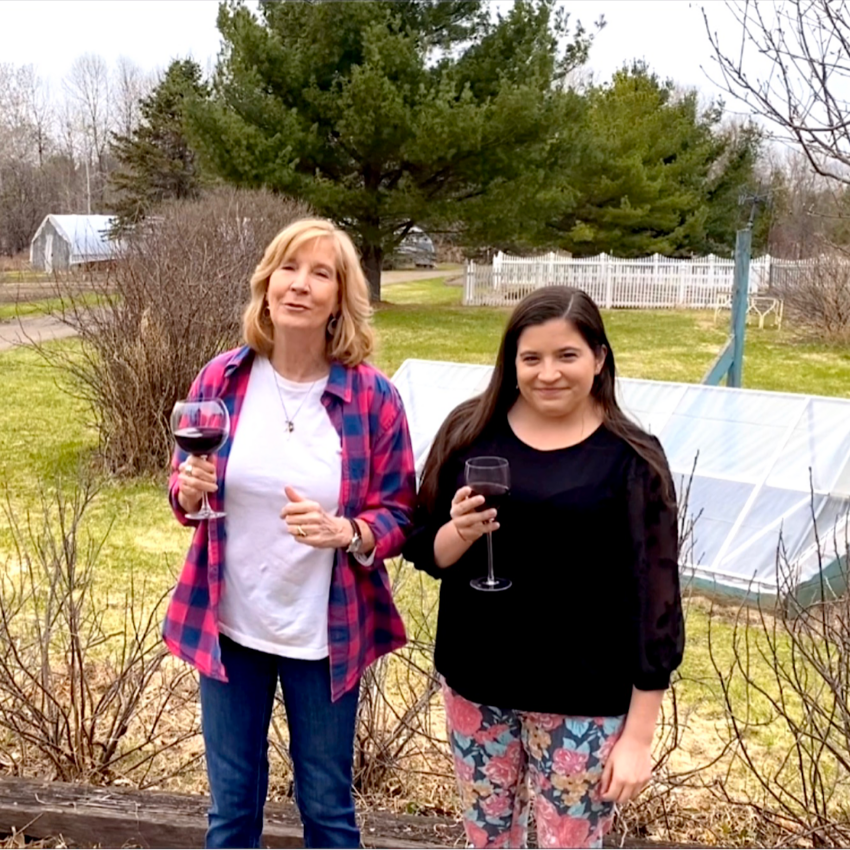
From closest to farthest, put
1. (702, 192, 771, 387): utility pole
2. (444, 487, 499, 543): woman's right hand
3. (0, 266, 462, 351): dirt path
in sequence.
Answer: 1. (444, 487, 499, 543): woman's right hand
2. (702, 192, 771, 387): utility pole
3. (0, 266, 462, 351): dirt path

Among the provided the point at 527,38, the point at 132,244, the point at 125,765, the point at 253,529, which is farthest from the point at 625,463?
the point at 527,38

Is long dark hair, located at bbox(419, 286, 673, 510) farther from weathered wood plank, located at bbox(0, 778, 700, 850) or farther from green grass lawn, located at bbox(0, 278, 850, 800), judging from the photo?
weathered wood plank, located at bbox(0, 778, 700, 850)

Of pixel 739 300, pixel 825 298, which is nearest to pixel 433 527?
pixel 739 300

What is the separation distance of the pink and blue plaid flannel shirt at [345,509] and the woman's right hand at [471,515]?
0.84ft

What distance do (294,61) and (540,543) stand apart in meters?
20.1

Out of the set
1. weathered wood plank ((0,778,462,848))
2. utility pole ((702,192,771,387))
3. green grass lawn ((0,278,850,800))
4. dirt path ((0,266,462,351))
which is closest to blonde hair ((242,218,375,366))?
green grass lawn ((0,278,850,800))

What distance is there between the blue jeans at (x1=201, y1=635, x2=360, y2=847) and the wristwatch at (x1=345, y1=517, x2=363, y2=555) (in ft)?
0.93

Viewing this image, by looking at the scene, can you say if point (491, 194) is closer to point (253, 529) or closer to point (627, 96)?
point (627, 96)

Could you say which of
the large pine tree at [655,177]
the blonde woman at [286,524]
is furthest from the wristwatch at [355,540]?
the large pine tree at [655,177]

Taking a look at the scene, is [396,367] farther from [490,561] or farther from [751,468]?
[490,561]

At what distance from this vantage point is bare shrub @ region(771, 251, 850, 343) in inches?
738

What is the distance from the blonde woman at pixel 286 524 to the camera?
2.00 meters

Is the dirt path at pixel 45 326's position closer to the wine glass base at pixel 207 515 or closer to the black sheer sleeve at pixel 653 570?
the wine glass base at pixel 207 515

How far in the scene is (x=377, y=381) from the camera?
82.2 inches
